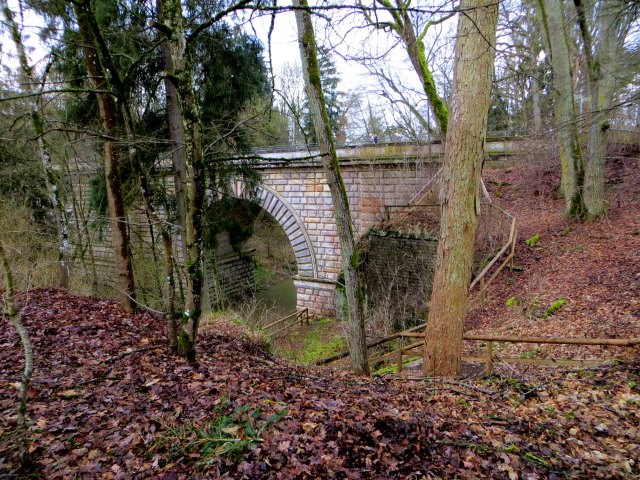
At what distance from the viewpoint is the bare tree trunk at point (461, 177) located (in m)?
4.43

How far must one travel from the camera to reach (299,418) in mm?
2975

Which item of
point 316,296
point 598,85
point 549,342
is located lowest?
point 316,296

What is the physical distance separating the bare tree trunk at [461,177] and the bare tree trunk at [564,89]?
6464 millimetres

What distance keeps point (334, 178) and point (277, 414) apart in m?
3.17

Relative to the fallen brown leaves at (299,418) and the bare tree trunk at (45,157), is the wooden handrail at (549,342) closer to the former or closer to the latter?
the fallen brown leaves at (299,418)

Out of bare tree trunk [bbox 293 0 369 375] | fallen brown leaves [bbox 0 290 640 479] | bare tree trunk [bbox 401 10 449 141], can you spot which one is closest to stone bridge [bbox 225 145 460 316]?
bare tree trunk [bbox 401 10 449 141]

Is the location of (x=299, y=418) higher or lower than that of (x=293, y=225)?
lower

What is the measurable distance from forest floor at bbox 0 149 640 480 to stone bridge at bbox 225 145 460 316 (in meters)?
7.38

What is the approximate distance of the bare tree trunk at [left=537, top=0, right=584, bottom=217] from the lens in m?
9.72

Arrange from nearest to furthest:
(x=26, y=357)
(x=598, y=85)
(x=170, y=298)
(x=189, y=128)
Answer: (x=26, y=357) < (x=189, y=128) < (x=170, y=298) < (x=598, y=85)

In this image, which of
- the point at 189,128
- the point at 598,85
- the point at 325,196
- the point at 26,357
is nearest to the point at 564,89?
the point at 598,85

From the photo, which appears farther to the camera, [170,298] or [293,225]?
[293,225]

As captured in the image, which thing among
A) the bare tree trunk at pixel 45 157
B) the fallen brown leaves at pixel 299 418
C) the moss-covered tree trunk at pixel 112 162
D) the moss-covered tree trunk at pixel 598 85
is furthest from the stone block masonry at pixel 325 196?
the fallen brown leaves at pixel 299 418

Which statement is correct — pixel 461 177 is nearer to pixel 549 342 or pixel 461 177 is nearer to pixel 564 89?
pixel 549 342
